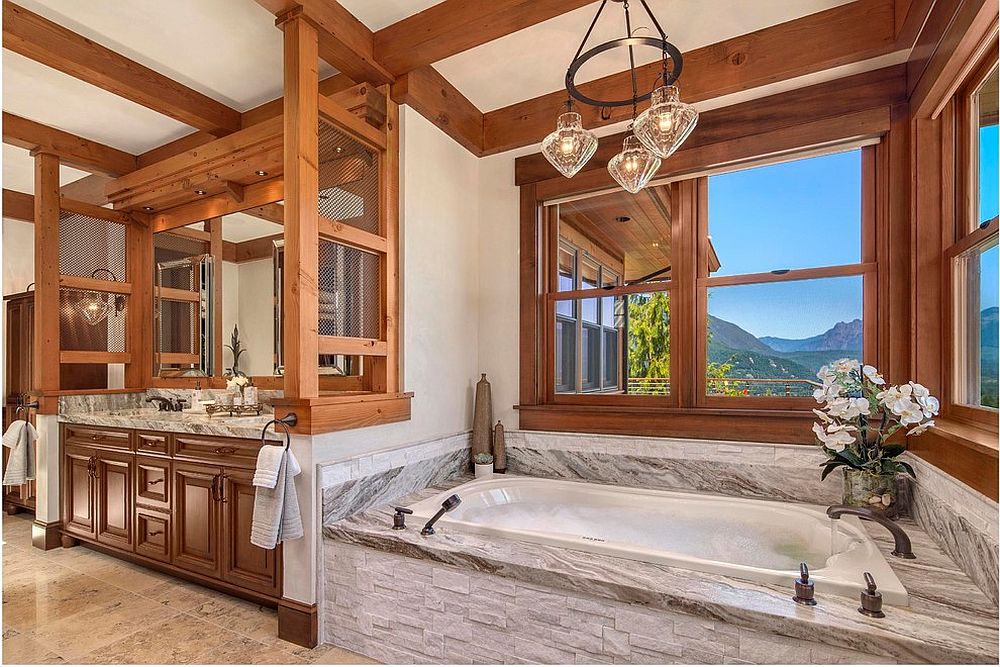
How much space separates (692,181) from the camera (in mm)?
2898

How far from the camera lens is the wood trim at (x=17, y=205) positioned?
15.0 ft

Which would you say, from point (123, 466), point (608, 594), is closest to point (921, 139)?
point (608, 594)

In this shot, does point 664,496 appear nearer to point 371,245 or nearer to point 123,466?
point 371,245

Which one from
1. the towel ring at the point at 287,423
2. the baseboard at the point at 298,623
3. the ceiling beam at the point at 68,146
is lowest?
the baseboard at the point at 298,623

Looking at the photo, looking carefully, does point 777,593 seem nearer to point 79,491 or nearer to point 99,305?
point 79,491

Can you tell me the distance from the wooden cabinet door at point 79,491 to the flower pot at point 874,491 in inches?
159

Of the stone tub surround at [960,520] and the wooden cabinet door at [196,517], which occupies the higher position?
the stone tub surround at [960,520]

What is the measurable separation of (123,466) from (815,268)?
3.90 meters

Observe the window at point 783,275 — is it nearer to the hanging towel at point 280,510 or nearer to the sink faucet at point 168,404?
the hanging towel at point 280,510

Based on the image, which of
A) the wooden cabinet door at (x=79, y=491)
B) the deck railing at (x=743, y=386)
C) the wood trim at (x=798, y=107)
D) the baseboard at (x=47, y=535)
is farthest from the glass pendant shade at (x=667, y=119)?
the baseboard at (x=47, y=535)

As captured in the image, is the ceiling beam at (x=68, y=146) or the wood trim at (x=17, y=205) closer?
the ceiling beam at (x=68, y=146)

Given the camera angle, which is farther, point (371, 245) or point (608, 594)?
point (371, 245)

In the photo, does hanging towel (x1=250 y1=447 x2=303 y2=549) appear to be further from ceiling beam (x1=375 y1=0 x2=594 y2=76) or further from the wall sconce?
the wall sconce

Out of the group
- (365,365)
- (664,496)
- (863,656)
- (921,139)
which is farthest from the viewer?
(365,365)
